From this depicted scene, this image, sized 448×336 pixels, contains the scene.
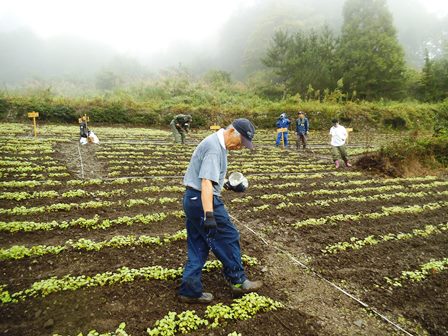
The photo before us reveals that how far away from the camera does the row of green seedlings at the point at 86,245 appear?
16.1 ft

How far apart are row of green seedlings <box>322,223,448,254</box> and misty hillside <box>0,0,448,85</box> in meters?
46.0

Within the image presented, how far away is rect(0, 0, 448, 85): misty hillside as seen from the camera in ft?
170

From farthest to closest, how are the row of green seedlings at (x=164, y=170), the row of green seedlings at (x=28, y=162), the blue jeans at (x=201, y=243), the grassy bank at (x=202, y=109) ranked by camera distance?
the grassy bank at (x=202, y=109)
the row of green seedlings at (x=164, y=170)
the row of green seedlings at (x=28, y=162)
the blue jeans at (x=201, y=243)

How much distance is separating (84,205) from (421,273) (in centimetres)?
674

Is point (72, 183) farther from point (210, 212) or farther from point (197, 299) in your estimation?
point (210, 212)

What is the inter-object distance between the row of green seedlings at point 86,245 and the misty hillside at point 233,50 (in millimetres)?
45200

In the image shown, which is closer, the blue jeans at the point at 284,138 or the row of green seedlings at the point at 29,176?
the row of green seedlings at the point at 29,176

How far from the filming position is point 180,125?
1680 cm

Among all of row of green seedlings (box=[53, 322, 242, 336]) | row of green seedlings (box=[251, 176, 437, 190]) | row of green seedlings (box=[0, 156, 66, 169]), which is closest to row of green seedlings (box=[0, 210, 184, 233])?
row of green seedlings (box=[53, 322, 242, 336])

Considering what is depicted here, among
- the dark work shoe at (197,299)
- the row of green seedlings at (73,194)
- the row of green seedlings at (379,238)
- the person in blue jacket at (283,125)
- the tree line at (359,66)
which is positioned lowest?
the row of green seedlings at (379,238)

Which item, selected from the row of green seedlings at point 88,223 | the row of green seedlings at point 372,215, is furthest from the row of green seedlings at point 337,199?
the row of green seedlings at point 88,223

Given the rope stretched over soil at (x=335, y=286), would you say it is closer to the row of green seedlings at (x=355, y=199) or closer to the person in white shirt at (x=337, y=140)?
the row of green seedlings at (x=355, y=199)

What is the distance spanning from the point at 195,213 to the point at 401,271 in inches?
145

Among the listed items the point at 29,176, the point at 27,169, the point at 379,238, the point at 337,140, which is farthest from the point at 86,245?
the point at 337,140
